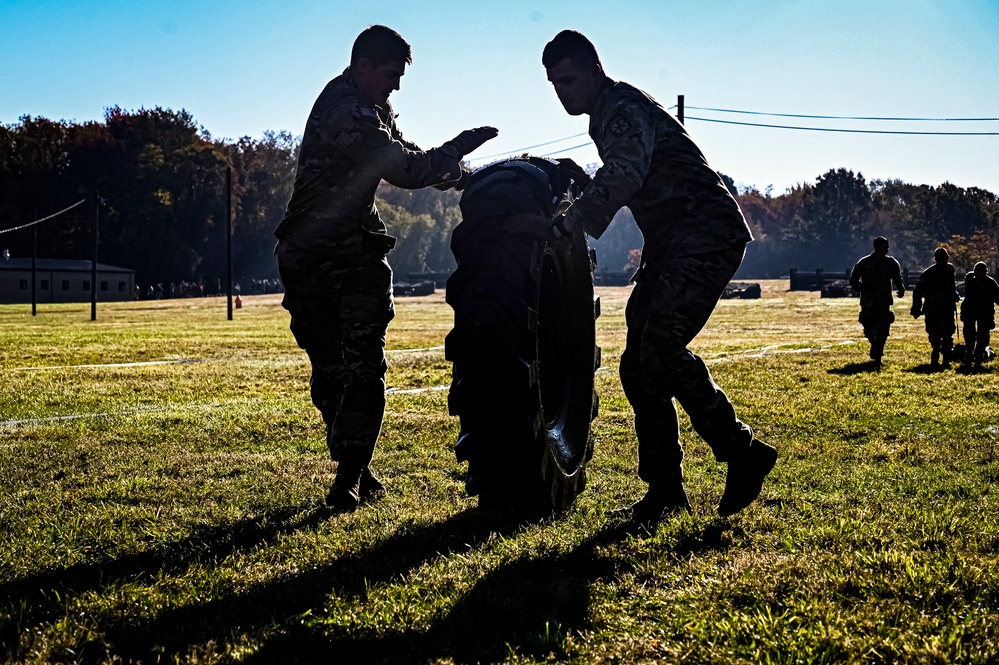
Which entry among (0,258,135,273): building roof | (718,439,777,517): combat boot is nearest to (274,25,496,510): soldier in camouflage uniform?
(718,439,777,517): combat boot

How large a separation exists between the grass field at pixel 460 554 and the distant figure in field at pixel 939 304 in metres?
6.72

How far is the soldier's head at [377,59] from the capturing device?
496 centimetres

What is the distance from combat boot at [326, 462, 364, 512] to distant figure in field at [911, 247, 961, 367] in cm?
1160

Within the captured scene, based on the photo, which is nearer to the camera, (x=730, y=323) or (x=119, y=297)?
(x=730, y=323)

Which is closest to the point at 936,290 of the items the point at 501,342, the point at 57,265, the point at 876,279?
the point at 876,279

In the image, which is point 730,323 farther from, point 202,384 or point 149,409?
point 149,409

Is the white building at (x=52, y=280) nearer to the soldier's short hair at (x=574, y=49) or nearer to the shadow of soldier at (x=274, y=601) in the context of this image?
the soldier's short hair at (x=574, y=49)

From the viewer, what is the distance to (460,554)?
12.9 ft

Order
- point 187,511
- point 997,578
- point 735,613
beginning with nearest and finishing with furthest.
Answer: point 735,613, point 997,578, point 187,511

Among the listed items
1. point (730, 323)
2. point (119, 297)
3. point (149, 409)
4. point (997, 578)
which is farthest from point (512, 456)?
point (119, 297)

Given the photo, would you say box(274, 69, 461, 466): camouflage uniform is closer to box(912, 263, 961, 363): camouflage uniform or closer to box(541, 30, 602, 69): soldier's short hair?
box(541, 30, 602, 69): soldier's short hair

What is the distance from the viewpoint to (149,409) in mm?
9031

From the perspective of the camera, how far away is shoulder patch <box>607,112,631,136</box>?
14.5ft

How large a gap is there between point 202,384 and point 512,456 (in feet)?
27.1
